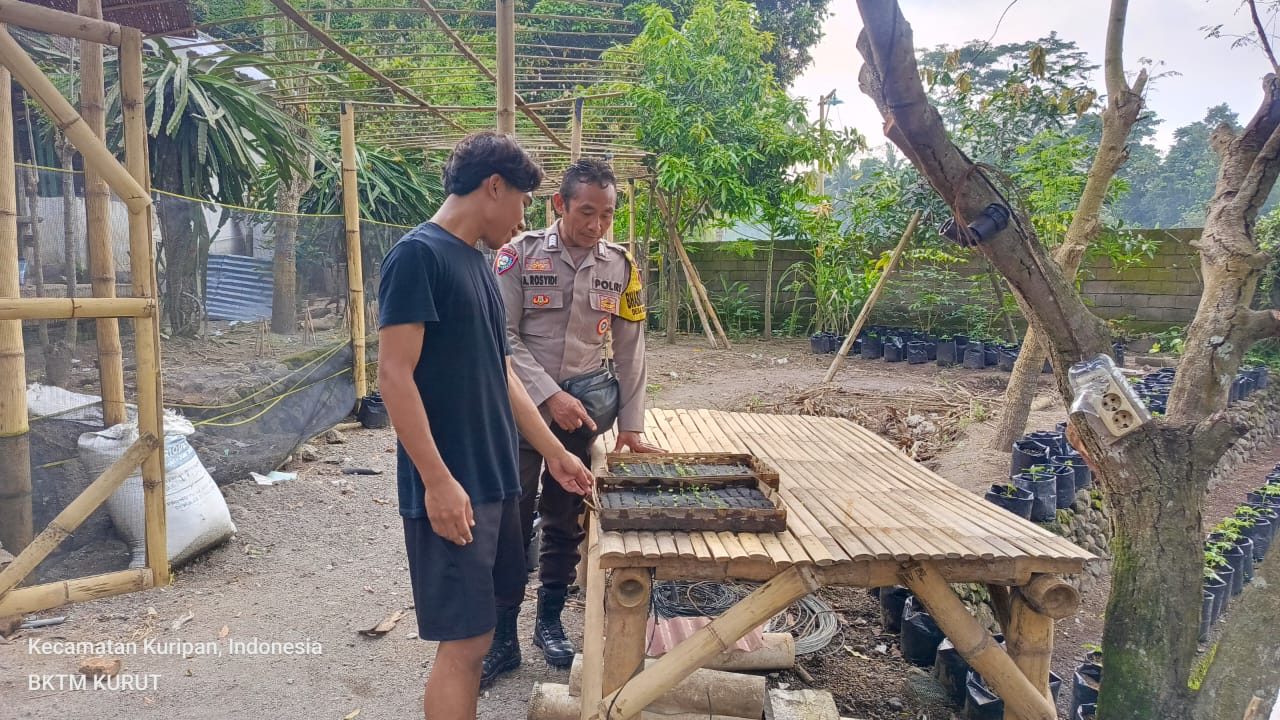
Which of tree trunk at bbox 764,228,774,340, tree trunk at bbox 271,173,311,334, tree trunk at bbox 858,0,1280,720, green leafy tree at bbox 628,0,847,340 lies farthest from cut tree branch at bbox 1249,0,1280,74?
tree trunk at bbox 764,228,774,340

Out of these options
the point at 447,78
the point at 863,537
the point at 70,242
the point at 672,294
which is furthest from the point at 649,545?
the point at 672,294

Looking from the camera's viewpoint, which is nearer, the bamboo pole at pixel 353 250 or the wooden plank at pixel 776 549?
the wooden plank at pixel 776 549

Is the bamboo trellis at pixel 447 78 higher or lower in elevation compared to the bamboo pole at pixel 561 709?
higher

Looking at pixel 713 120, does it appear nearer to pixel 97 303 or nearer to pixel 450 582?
pixel 97 303

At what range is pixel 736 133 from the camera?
1120cm

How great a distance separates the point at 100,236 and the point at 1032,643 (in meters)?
3.97

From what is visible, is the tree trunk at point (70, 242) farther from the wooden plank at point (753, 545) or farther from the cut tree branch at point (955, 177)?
the cut tree branch at point (955, 177)

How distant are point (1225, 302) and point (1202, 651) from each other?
2.50m

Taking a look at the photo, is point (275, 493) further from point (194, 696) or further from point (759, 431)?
point (759, 431)

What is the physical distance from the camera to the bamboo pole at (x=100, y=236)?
132 inches

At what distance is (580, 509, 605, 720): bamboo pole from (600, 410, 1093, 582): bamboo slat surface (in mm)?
175

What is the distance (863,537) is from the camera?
213 centimetres

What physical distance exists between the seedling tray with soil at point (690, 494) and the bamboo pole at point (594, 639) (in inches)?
4.3

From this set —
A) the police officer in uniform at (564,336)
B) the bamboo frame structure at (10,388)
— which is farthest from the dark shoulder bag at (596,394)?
the bamboo frame structure at (10,388)
